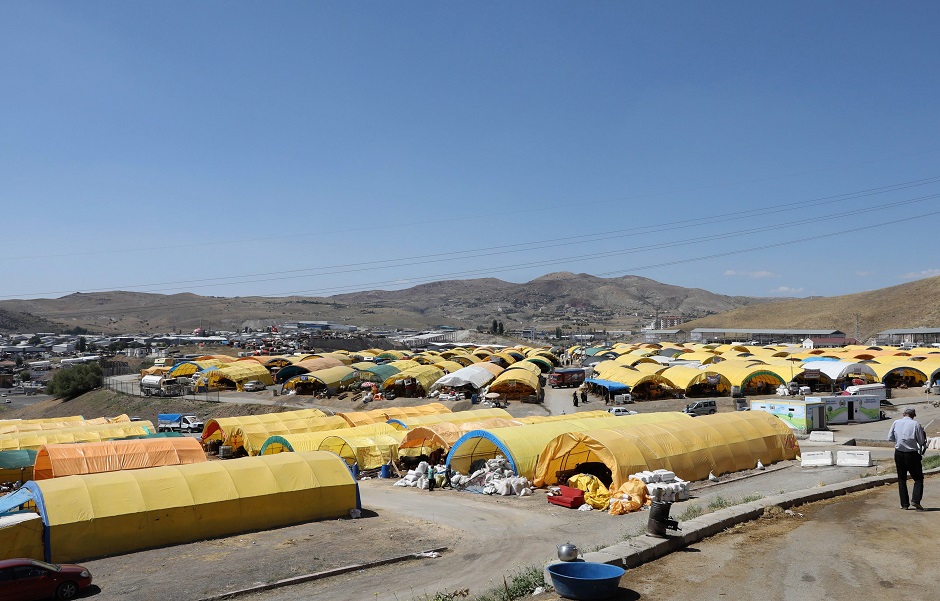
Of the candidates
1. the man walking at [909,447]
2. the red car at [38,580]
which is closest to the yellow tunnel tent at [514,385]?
the red car at [38,580]

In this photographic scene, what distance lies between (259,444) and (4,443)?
12267mm

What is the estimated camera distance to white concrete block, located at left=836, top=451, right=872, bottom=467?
2202 centimetres

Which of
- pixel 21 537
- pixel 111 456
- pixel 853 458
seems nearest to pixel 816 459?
pixel 853 458

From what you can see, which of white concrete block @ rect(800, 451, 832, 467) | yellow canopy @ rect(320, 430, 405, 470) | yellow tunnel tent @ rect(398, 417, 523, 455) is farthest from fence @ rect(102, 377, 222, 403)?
white concrete block @ rect(800, 451, 832, 467)

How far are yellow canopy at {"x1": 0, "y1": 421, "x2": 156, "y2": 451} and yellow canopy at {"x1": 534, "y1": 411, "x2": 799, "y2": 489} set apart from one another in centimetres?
2462

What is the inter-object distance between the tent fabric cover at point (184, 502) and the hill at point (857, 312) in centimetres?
13998

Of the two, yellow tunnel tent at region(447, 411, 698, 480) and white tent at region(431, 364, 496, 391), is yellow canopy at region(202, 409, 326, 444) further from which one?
white tent at region(431, 364, 496, 391)

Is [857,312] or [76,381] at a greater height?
[857,312]

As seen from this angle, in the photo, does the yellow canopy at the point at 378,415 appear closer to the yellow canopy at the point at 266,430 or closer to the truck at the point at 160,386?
the yellow canopy at the point at 266,430

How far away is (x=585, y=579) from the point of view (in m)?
7.89

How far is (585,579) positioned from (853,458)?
18.6 m

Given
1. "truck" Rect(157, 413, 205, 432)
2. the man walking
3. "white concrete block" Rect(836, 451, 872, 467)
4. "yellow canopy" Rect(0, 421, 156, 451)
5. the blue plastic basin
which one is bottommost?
"truck" Rect(157, 413, 205, 432)

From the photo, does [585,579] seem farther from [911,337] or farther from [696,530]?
[911,337]

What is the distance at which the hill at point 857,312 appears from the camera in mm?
137712
